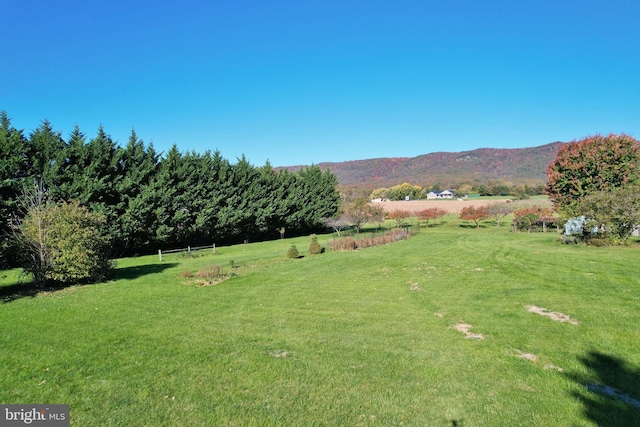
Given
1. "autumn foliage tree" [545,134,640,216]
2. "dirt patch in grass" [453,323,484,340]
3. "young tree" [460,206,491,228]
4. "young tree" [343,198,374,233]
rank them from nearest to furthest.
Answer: "dirt patch in grass" [453,323,484,340] < "autumn foliage tree" [545,134,640,216] < "young tree" [343,198,374,233] < "young tree" [460,206,491,228]

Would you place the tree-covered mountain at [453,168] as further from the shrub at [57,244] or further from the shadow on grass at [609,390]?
the shadow on grass at [609,390]

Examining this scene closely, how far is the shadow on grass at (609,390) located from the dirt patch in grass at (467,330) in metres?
1.71

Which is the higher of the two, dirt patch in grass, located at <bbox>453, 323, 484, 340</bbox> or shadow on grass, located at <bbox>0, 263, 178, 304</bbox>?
shadow on grass, located at <bbox>0, 263, 178, 304</bbox>

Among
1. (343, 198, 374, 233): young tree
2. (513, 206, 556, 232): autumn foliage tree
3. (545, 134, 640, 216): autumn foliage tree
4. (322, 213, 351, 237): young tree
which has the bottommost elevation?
(513, 206, 556, 232): autumn foliage tree

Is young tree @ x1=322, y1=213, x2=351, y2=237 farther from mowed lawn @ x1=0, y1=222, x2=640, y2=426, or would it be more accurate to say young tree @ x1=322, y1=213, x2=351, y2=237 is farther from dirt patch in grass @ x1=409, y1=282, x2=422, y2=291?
mowed lawn @ x1=0, y1=222, x2=640, y2=426

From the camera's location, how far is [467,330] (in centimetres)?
756

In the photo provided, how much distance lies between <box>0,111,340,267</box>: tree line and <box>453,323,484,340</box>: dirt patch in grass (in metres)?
15.8

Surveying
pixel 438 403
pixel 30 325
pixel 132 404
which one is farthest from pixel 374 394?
pixel 30 325

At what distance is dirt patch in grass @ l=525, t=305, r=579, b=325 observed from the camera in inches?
304

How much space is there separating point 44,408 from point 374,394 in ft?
14.7

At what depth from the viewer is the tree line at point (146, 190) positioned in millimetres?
21442

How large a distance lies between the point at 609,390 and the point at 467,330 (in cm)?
279

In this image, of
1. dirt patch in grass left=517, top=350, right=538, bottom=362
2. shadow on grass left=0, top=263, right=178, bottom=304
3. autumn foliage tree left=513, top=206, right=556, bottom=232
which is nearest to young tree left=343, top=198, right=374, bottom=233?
autumn foliage tree left=513, top=206, right=556, bottom=232

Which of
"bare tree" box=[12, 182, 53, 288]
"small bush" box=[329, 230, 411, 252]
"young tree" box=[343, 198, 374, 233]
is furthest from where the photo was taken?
"young tree" box=[343, 198, 374, 233]
